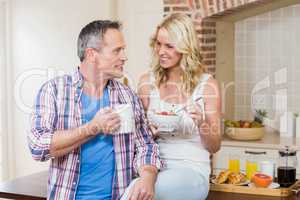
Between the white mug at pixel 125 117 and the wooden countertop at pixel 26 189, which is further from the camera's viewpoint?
the wooden countertop at pixel 26 189

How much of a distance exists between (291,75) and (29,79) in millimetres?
2612

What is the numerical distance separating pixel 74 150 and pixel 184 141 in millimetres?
548

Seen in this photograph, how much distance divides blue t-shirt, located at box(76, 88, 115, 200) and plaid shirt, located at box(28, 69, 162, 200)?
0.02 metres

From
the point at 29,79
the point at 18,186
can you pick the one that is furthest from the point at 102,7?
the point at 18,186

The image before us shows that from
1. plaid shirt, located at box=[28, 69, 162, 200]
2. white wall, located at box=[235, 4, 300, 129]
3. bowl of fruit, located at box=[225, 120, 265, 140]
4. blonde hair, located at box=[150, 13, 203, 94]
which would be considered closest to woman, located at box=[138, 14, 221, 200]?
blonde hair, located at box=[150, 13, 203, 94]

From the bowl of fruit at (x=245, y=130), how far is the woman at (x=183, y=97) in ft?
7.80

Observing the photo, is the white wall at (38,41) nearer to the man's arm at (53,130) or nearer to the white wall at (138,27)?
the white wall at (138,27)

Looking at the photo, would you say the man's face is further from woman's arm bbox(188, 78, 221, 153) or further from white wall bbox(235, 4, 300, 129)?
white wall bbox(235, 4, 300, 129)

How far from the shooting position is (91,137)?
95.9 inches

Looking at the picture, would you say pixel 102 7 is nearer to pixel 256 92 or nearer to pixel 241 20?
pixel 241 20

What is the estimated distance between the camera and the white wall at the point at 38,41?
5.86 meters

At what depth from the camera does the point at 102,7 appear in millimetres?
5781

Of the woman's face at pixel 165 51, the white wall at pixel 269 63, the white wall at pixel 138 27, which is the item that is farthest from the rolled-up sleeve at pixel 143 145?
the white wall at pixel 269 63

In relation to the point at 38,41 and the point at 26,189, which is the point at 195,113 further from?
the point at 38,41
